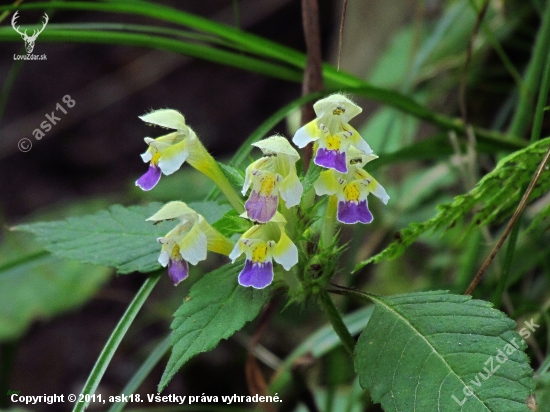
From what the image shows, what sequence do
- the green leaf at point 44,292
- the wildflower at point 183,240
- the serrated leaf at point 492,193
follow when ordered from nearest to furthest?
the wildflower at point 183,240 → the serrated leaf at point 492,193 → the green leaf at point 44,292

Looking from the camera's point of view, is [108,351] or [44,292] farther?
[44,292]

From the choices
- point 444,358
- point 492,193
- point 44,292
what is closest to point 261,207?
point 444,358

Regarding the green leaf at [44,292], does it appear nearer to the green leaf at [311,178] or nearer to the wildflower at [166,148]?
the wildflower at [166,148]

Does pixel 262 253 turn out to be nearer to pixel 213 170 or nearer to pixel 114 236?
pixel 213 170

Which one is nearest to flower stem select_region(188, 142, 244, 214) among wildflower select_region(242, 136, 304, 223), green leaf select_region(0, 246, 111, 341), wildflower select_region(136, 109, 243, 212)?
wildflower select_region(136, 109, 243, 212)

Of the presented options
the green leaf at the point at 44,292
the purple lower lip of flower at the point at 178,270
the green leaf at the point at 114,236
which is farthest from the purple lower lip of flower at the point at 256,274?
the green leaf at the point at 44,292

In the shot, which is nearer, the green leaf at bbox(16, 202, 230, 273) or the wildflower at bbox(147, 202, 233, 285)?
the wildflower at bbox(147, 202, 233, 285)

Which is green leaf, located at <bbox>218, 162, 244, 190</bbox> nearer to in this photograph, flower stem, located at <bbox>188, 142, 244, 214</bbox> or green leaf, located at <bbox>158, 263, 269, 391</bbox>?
flower stem, located at <bbox>188, 142, 244, 214</bbox>
